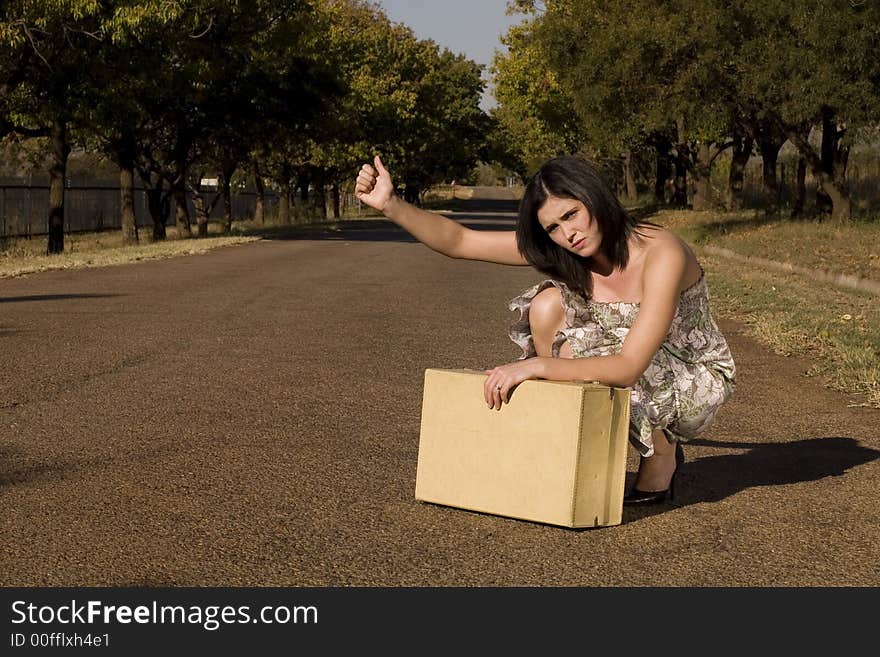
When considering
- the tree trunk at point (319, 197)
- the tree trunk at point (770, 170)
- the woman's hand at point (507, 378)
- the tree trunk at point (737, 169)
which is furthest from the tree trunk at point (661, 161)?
the woman's hand at point (507, 378)

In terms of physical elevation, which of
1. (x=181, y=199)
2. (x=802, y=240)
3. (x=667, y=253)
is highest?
(x=667, y=253)

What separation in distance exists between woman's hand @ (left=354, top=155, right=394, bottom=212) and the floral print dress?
0.79 meters

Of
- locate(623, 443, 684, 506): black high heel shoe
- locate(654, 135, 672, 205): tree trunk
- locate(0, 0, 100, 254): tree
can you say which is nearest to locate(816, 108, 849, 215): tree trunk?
locate(0, 0, 100, 254): tree

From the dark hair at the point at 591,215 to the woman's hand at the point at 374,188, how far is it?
1.67 ft

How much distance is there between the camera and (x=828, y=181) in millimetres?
28297

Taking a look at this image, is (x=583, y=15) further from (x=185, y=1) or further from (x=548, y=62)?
(x=185, y=1)

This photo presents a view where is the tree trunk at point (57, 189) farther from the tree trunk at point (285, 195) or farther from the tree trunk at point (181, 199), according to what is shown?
the tree trunk at point (285, 195)

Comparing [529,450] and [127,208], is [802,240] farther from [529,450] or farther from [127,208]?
[529,450]

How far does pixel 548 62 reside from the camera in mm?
35406

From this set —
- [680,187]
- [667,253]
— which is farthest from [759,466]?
[680,187]

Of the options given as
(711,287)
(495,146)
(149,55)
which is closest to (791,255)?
(711,287)

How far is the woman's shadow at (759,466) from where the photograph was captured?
5.45m

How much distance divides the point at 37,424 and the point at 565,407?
10.9 ft

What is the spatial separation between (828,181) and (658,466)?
24728mm
